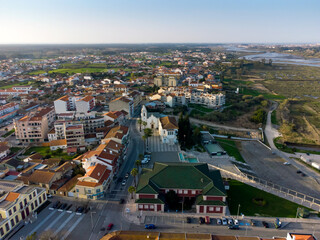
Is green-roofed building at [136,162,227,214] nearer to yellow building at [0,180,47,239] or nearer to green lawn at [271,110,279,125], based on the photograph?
yellow building at [0,180,47,239]

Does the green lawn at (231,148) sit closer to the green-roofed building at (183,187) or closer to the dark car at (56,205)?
the green-roofed building at (183,187)

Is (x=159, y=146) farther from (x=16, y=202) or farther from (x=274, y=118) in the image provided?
(x=274, y=118)

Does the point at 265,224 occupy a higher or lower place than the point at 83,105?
lower

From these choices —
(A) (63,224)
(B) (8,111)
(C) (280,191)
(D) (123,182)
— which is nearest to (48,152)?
(D) (123,182)

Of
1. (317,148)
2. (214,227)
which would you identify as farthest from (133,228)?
(317,148)

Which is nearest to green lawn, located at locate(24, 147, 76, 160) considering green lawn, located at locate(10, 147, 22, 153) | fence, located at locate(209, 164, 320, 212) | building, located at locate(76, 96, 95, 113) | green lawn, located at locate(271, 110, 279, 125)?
green lawn, located at locate(10, 147, 22, 153)

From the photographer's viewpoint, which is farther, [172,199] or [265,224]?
[172,199]

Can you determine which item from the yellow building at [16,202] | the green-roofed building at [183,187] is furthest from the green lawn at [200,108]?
the yellow building at [16,202]

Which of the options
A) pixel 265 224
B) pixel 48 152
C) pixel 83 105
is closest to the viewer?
pixel 265 224

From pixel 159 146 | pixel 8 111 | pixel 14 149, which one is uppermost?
pixel 8 111
